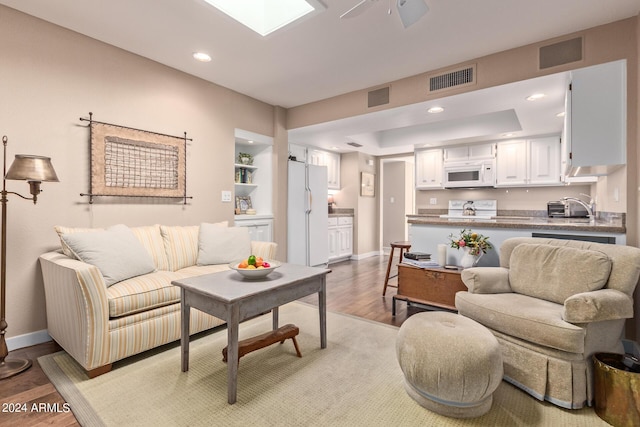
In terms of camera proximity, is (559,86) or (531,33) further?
(559,86)

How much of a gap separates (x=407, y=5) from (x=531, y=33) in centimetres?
164

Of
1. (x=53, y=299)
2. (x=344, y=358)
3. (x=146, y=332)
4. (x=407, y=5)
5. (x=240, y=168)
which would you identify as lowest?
(x=344, y=358)

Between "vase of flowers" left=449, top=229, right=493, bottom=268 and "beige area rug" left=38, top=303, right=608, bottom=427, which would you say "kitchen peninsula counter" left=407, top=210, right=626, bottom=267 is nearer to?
"vase of flowers" left=449, top=229, right=493, bottom=268

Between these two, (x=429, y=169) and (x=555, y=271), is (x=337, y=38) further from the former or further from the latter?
(x=429, y=169)

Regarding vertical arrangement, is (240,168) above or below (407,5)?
below

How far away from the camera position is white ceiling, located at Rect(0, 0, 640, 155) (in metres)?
2.30

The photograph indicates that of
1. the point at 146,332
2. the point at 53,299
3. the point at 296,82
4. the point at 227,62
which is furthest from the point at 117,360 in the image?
the point at 296,82

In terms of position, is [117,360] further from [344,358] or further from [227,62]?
[227,62]

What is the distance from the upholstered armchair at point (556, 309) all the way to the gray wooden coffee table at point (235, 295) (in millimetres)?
1119

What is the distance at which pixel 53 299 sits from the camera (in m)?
2.28

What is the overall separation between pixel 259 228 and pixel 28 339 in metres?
2.52

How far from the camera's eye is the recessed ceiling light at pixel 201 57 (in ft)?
9.93

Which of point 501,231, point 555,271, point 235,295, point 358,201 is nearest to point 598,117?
point 501,231

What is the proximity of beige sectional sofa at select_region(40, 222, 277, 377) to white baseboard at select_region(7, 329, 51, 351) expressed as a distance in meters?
0.14
